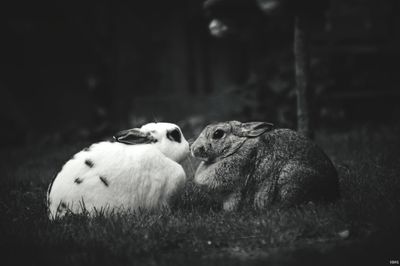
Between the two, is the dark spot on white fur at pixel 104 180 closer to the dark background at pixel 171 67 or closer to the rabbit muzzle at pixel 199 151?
the rabbit muzzle at pixel 199 151

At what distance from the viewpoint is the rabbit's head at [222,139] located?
4133 millimetres

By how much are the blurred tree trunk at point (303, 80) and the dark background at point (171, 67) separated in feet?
0.83

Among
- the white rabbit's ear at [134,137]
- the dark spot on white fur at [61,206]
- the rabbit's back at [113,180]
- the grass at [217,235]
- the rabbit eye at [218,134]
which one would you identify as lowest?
the grass at [217,235]

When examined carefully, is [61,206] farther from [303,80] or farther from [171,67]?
[171,67]

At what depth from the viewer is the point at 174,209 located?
4230mm

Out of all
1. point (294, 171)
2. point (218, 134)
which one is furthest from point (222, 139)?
point (294, 171)

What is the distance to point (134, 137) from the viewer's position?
4176mm

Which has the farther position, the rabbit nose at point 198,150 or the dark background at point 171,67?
the dark background at point 171,67

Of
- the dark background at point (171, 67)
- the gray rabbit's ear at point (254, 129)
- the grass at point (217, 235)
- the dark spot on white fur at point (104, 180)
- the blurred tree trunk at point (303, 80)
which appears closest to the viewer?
the grass at point (217, 235)

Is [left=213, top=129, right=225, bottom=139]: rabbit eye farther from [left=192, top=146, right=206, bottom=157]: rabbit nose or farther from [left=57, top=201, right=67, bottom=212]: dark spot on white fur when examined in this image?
[left=57, top=201, right=67, bottom=212]: dark spot on white fur

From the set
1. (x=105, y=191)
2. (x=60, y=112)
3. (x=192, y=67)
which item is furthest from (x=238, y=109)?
(x=105, y=191)

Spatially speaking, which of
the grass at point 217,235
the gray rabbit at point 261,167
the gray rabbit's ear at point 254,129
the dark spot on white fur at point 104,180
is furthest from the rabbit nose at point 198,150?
the dark spot on white fur at point 104,180

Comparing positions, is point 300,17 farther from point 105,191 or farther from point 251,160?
point 105,191

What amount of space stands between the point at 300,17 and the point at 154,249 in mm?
3171
